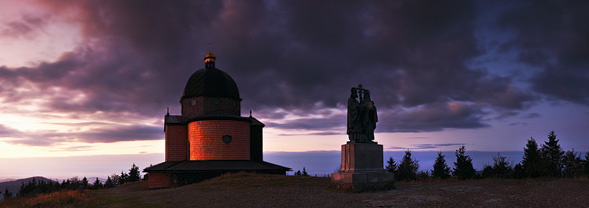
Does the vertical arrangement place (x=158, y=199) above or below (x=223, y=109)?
below

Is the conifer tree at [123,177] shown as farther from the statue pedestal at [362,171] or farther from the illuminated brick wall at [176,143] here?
the statue pedestal at [362,171]

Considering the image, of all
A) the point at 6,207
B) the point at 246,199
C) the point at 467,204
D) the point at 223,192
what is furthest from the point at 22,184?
the point at 467,204

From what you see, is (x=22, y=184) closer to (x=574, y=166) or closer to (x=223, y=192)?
(x=223, y=192)

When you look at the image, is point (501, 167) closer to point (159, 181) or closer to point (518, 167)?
point (518, 167)

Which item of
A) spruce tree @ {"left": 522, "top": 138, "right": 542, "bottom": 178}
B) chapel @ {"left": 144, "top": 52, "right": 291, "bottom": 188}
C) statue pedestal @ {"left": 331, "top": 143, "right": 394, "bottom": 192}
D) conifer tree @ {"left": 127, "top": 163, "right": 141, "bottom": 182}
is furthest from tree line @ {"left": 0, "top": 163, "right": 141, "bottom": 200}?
spruce tree @ {"left": 522, "top": 138, "right": 542, "bottom": 178}

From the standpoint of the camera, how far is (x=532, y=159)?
27.2 metres

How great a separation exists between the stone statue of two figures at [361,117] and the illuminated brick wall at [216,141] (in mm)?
16259

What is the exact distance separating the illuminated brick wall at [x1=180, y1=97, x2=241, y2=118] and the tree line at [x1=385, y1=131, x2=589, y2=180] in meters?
16.0

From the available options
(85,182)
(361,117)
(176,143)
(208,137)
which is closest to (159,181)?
(176,143)

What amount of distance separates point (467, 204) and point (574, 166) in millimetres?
33575

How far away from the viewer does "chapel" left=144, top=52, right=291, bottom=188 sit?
2941 cm

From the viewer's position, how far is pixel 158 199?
16.5 meters

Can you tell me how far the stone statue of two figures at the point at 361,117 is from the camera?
54.9ft

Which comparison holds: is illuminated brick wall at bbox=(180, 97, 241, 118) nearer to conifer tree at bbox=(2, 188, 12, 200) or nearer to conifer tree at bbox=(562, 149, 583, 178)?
conifer tree at bbox=(2, 188, 12, 200)
